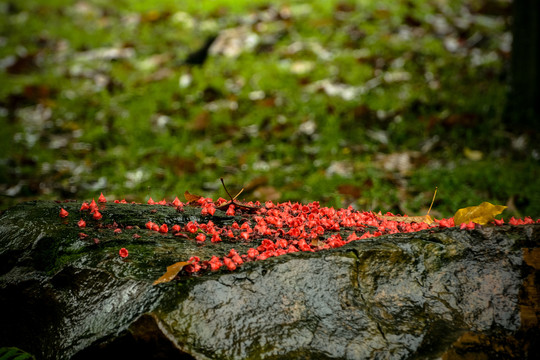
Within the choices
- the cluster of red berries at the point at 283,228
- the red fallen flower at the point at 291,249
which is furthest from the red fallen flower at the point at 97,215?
the red fallen flower at the point at 291,249

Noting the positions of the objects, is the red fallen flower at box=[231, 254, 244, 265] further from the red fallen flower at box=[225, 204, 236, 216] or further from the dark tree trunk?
the dark tree trunk

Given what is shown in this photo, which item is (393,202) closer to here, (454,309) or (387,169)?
(387,169)

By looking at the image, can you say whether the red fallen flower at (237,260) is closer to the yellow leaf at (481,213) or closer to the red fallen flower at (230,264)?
the red fallen flower at (230,264)

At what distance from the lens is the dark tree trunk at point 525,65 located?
15.5 ft

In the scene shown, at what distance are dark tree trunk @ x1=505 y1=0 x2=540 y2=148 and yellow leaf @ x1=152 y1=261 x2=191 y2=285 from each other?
4.15m

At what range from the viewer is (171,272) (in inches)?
62.7

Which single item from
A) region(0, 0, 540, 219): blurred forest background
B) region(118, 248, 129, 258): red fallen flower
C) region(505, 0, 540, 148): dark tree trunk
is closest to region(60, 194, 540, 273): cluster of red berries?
region(118, 248, 129, 258): red fallen flower

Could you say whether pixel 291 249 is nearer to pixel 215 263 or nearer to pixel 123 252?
pixel 215 263

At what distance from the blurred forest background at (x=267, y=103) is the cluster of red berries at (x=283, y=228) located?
1.42 meters

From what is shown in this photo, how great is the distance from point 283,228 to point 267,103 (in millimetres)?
3604

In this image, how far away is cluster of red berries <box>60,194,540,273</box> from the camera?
5.76ft

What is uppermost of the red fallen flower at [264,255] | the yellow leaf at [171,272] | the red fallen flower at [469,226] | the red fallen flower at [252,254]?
the yellow leaf at [171,272]

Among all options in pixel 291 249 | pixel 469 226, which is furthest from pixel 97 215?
pixel 469 226

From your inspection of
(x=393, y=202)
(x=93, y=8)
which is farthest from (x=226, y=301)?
(x=93, y=8)
